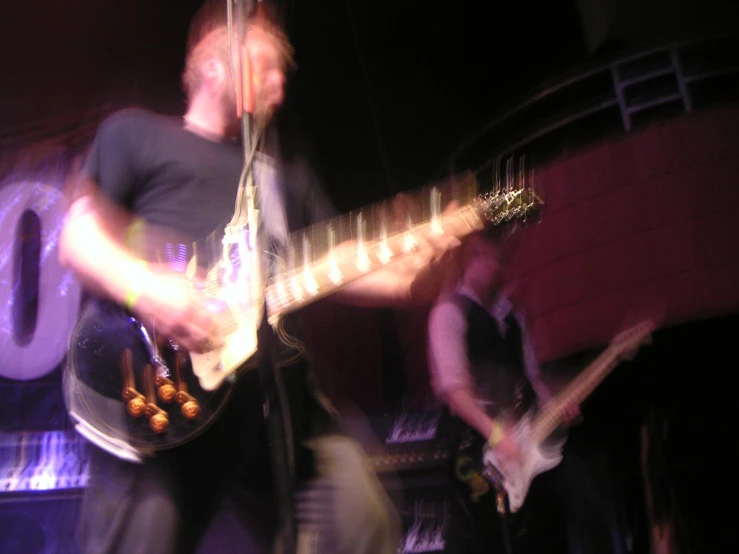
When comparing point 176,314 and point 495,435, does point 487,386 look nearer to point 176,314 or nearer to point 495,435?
point 495,435

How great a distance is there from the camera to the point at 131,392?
117 centimetres

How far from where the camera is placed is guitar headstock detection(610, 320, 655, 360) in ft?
8.61

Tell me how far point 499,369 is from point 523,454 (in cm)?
31

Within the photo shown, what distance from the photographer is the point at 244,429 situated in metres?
1.23

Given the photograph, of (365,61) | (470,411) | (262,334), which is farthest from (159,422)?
(365,61)

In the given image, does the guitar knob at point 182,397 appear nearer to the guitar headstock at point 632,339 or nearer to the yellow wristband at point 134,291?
the yellow wristband at point 134,291

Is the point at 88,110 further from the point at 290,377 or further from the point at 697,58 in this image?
the point at 697,58

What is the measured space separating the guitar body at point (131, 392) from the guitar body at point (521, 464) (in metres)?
1.46

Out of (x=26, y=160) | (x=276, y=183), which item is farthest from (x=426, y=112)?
(x=276, y=183)

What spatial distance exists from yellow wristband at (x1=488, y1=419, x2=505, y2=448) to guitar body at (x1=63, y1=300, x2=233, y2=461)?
1456 millimetres

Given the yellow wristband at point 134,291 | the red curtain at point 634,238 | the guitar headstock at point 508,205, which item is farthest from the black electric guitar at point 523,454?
the yellow wristband at point 134,291

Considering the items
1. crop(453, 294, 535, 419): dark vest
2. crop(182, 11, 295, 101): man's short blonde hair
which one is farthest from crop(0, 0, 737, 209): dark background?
crop(182, 11, 295, 101): man's short blonde hair

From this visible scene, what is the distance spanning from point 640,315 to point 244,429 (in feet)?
6.32

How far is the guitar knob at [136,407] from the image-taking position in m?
1.16
